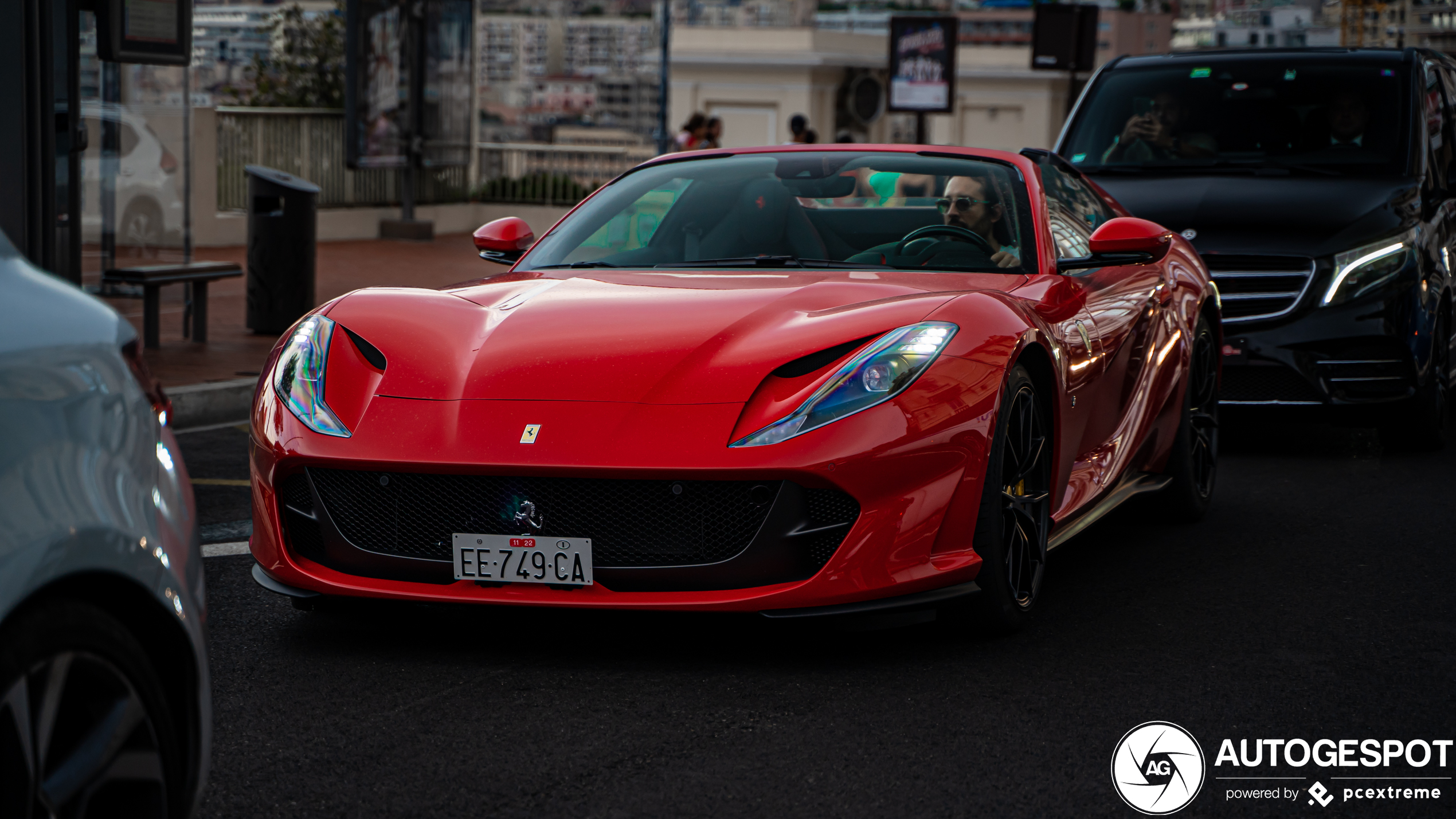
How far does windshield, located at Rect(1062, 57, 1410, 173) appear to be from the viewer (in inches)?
363

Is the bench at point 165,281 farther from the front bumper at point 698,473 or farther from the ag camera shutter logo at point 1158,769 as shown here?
the ag camera shutter logo at point 1158,769

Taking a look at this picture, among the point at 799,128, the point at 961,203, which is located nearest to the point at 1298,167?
the point at 961,203

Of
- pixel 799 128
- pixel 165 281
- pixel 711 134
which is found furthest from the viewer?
pixel 799 128

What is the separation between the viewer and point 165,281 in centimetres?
1123

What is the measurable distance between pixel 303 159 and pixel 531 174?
15.1 ft

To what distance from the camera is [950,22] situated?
73.9 feet

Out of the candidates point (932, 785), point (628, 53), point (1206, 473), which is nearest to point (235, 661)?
point (932, 785)

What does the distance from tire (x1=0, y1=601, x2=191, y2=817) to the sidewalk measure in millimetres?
3461

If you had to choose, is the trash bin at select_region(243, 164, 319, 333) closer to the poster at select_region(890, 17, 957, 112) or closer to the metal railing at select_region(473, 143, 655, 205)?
the poster at select_region(890, 17, 957, 112)

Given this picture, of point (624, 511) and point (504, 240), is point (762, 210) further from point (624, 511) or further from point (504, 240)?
point (624, 511)

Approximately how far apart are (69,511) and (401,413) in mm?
2018

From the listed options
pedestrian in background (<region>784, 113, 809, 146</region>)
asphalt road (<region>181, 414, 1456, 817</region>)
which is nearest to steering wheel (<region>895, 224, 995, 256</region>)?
asphalt road (<region>181, 414, 1456, 817</region>)

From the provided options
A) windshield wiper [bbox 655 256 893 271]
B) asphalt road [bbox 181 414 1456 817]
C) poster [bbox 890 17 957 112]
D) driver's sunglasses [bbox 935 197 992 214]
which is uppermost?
poster [bbox 890 17 957 112]

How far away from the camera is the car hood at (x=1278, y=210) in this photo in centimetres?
838
